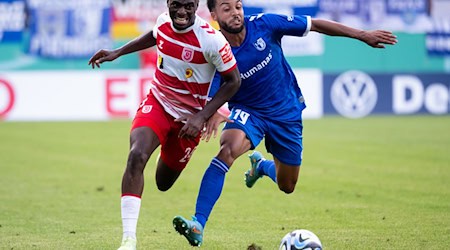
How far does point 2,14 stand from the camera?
26.7m

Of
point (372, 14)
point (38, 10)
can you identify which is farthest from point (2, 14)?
point (372, 14)

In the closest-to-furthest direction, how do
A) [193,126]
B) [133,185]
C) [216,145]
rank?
1. [133,185]
2. [193,126]
3. [216,145]

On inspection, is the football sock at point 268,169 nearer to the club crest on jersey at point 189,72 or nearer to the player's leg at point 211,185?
the player's leg at point 211,185

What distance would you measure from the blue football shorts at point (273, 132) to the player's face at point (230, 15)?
80 centimetres

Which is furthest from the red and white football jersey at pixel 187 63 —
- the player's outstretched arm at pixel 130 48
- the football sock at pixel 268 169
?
the football sock at pixel 268 169

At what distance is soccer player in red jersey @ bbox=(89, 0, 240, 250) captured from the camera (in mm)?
7715

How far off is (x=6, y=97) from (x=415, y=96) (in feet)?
40.3

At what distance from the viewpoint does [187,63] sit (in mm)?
8078

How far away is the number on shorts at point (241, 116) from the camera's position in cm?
862

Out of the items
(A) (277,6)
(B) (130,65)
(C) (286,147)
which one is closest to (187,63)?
(C) (286,147)

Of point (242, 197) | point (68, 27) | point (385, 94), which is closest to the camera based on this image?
point (242, 197)

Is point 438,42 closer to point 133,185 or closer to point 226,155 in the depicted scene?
point 226,155

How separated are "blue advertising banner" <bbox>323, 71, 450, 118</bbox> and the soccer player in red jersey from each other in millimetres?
19332

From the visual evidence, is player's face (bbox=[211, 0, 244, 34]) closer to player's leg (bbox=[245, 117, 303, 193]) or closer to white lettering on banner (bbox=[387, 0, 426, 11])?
player's leg (bbox=[245, 117, 303, 193])
